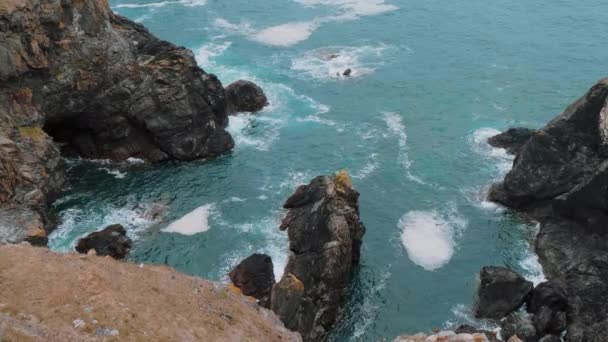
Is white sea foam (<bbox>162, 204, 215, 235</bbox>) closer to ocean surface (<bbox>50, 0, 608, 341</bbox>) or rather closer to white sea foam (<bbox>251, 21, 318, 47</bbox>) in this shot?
ocean surface (<bbox>50, 0, 608, 341</bbox>)

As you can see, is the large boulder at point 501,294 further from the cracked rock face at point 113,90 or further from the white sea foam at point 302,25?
the white sea foam at point 302,25

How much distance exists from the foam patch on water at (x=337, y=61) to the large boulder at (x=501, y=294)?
56.5m

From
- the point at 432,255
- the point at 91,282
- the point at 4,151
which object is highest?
the point at 91,282

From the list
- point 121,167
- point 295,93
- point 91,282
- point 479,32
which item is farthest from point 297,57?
point 91,282

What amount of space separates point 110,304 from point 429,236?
4452 cm

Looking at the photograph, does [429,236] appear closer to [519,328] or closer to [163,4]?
[519,328]

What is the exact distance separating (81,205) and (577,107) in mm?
58514

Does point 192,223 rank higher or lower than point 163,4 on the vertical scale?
lower

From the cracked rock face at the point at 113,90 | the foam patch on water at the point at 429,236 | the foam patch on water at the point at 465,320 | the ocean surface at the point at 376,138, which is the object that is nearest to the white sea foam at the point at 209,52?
the ocean surface at the point at 376,138

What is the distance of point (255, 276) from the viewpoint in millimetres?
60312

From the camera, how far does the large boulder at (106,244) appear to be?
6375 cm

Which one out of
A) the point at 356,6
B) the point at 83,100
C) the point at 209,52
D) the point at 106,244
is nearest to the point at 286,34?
the point at 209,52

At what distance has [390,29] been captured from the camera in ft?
412

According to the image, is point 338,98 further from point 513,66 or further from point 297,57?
point 513,66
